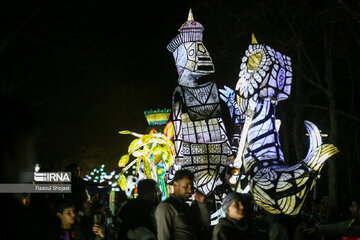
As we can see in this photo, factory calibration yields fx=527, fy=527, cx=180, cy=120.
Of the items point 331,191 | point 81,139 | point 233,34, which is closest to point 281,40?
point 233,34

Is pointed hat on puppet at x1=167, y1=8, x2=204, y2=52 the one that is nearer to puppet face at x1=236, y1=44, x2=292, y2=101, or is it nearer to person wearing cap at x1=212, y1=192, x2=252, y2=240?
puppet face at x1=236, y1=44, x2=292, y2=101

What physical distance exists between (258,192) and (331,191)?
8395mm

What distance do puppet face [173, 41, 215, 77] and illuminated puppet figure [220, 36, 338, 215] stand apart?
94 centimetres

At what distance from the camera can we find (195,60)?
10.6 meters

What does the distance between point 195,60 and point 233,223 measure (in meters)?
6.06

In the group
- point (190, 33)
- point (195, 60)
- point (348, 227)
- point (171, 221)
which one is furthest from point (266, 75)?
point (171, 221)

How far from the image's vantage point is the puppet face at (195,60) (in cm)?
1062

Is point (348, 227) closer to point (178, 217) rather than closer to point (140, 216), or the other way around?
point (178, 217)

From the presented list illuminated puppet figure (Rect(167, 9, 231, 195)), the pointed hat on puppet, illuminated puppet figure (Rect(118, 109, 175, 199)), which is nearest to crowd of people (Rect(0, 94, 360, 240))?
illuminated puppet figure (Rect(167, 9, 231, 195))

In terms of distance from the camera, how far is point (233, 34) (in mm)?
17219

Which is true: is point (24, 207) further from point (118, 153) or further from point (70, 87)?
point (118, 153)

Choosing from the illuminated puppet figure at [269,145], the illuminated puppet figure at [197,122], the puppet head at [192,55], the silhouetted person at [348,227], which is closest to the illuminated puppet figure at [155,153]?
the illuminated puppet figure at [197,122]

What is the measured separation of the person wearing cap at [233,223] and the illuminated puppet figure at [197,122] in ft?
16.5

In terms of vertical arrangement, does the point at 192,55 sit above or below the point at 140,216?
above
